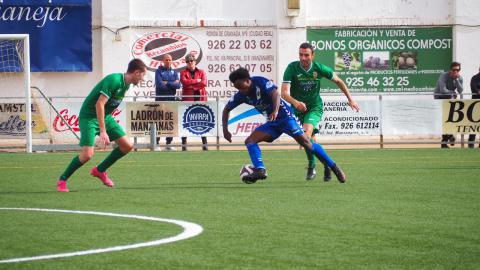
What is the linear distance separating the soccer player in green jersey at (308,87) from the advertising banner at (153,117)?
32.4 ft

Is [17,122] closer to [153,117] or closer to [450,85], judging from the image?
[153,117]

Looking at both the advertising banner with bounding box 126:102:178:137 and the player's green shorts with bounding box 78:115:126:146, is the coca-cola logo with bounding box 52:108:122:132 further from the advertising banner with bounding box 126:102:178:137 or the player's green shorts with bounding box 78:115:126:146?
the player's green shorts with bounding box 78:115:126:146

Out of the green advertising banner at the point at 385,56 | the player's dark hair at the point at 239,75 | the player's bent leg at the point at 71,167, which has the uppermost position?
the green advertising banner at the point at 385,56

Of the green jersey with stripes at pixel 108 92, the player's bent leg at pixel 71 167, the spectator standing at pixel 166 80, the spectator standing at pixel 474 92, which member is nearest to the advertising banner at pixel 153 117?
the spectator standing at pixel 166 80

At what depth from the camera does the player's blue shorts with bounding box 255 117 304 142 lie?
14227 millimetres

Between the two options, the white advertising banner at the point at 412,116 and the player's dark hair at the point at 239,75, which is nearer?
the player's dark hair at the point at 239,75

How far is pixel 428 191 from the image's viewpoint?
13.0m

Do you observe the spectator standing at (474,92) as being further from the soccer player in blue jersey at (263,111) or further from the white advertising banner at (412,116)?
the soccer player in blue jersey at (263,111)

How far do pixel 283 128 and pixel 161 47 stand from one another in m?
19.2

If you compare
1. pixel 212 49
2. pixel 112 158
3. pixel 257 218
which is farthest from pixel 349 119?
pixel 257 218

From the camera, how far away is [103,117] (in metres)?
13.1

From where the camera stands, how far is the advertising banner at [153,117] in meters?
25.2

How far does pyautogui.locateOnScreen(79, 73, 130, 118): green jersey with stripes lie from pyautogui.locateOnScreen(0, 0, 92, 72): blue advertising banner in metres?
19.3

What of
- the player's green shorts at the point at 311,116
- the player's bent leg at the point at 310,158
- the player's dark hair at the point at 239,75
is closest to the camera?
the player's dark hair at the point at 239,75
